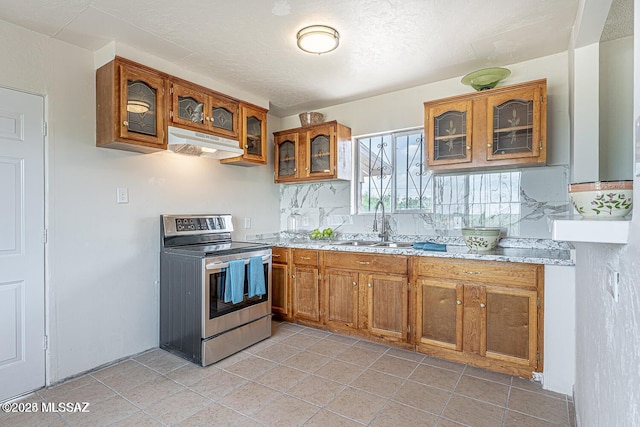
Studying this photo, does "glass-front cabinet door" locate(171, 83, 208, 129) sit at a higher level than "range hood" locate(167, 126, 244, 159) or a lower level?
higher

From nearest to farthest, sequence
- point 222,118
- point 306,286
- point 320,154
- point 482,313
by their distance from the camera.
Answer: point 482,313
point 222,118
point 306,286
point 320,154

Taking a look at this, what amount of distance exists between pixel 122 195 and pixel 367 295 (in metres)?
2.27

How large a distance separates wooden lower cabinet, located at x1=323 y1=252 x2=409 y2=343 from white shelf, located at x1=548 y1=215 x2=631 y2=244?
195cm

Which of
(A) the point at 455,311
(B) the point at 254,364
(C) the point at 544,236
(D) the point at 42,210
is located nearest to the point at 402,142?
(C) the point at 544,236

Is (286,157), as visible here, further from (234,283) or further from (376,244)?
(234,283)

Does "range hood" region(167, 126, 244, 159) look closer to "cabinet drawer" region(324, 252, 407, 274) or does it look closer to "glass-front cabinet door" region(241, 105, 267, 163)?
"glass-front cabinet door" region(241, 105, 267, 163)

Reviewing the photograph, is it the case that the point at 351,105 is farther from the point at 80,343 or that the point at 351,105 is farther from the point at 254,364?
the point at 80,343

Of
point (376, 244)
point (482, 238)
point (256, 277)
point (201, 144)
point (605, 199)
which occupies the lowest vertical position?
point (256, 277)

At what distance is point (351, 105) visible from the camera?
3799 mm

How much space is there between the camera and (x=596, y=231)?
793 millimetres

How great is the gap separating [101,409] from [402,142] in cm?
332

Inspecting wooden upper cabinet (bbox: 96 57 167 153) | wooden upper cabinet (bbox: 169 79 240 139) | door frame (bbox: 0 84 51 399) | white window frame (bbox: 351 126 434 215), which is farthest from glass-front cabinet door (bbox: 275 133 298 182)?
door frame (bbox: 0 84 51 399)

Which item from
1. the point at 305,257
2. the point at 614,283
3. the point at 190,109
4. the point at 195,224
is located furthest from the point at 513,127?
the point at 195,224

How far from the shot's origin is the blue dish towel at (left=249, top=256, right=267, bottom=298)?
293 cm
